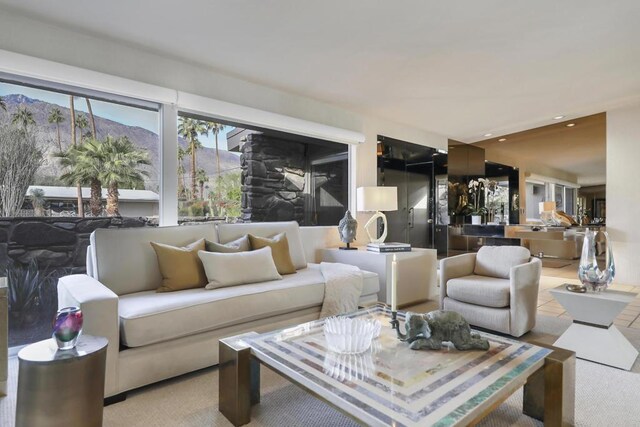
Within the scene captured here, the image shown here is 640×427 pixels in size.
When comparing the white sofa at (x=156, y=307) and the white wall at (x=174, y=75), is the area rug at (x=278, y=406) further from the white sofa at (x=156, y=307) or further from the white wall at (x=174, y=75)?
the white wall at (x=174, y=75)

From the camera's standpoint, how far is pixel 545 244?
6.03m

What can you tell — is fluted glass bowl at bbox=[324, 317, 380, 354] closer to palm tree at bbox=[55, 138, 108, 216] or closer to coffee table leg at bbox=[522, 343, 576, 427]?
coffee table leg at bbox=[522, 343, 576, 427]

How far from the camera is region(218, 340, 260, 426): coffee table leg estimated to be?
157cm

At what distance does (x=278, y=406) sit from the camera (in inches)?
69.6

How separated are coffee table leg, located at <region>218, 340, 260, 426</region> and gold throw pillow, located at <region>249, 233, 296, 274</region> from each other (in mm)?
1293

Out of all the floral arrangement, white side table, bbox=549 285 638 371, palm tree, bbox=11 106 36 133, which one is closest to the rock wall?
palm tree, bbox=11 106 36 133

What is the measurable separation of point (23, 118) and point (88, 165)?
51 cm

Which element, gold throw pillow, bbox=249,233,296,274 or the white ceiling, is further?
gold throw pillow, bbox=249,233,296,274

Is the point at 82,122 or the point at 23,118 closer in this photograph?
the point at 23,118

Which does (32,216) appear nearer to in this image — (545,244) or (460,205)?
(460,205)

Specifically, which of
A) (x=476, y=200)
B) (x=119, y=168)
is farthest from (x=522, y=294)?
(x=476, y=200)

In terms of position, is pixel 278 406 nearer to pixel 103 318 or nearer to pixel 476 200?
pixel 103 318

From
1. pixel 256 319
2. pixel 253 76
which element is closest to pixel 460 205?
pixel 253 76

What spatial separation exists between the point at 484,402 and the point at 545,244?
5.95 metres
